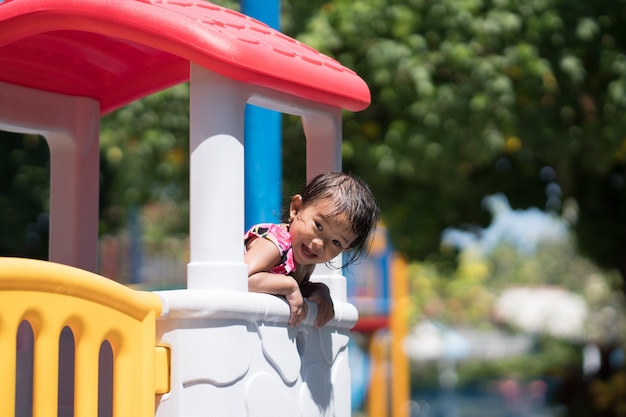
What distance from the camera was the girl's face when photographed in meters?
2.88

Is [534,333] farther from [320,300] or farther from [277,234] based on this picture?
[277,234]

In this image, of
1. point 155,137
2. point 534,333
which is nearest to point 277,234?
point 155,137

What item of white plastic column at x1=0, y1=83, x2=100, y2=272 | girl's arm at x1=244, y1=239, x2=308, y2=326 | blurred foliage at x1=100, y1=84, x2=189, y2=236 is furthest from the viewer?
blurred foliage at x1=100, y1=84, x2=189, y2=236

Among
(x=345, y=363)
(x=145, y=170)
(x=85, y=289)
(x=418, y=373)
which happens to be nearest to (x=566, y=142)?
(x=145, y=170)

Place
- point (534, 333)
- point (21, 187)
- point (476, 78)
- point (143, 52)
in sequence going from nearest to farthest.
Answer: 1. point (143, 52)
2. point (476, 78)
3. point (21, 187)
4. point (534, 333)

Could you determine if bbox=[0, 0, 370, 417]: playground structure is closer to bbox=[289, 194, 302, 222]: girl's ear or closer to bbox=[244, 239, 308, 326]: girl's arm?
bbox=[244, 239, 308, 326]: girl's arm

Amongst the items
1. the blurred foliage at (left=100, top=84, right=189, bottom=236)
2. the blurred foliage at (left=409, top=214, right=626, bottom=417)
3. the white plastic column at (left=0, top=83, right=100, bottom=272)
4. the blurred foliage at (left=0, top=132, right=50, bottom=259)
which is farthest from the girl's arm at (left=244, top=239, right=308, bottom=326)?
the blurred foliage at (left=0, top=132, right=50, bottom=259)

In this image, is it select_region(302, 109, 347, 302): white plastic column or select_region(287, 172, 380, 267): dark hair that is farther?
select_region(302, 109, 347, 302): white plastic column

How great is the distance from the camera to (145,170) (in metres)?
8.34

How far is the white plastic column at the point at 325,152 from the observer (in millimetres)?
3283

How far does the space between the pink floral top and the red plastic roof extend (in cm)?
38

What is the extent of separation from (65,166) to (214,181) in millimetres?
961

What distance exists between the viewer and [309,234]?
291 centimetres

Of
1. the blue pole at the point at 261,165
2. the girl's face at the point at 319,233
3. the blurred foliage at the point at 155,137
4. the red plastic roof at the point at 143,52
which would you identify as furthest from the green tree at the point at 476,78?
the girl's face at the point at 319,233
